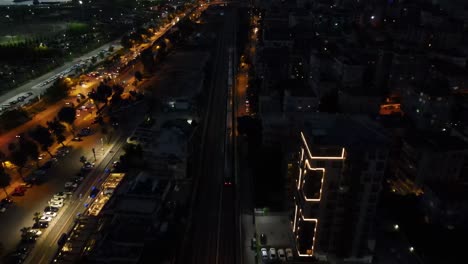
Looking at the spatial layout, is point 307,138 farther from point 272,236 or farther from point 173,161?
point 173,161

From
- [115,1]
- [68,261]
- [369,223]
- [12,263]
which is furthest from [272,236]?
[115,1]

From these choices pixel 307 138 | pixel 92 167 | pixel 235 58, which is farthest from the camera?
pixel 235 58

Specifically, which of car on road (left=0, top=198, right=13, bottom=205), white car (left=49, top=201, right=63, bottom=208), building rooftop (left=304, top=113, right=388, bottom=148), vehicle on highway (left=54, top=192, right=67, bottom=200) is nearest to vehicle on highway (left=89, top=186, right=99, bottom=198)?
vehicle on highway (left=54, top=192, right=67, bottom=200)

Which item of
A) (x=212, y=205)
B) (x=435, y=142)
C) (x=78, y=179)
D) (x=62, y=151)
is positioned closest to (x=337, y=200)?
(x=212, y=205)

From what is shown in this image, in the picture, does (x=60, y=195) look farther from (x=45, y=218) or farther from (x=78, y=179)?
(x=45, y=218)

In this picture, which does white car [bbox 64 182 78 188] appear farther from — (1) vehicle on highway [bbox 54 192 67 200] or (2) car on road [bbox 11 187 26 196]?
(2) car on road [bbox 11 187 26 196]

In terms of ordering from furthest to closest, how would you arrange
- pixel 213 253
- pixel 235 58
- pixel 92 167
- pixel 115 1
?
pixel 115 1 < pixel 235 58 < pixel 92 167 < pixel 213 253

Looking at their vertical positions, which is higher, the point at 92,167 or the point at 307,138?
the point at 307,138
